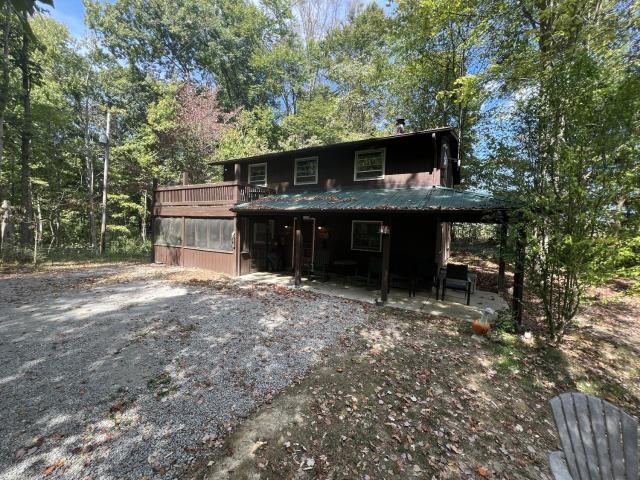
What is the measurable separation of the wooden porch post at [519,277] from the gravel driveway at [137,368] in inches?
131

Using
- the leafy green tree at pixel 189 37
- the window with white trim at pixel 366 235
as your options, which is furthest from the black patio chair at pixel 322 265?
the leafy green tree at pixel 189 37

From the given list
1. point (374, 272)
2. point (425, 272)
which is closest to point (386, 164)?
point (374, 272)

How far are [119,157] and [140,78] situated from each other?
8.58 m

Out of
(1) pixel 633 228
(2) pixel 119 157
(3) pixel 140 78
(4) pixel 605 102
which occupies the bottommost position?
(1) pixel 633 228

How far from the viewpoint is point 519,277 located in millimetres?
5879

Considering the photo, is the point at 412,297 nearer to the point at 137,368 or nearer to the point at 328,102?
the point at 137,368

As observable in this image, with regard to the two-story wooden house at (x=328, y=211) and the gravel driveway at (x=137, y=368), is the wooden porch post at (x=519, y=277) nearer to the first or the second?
the two-story wooden house at (x=328, y=211)

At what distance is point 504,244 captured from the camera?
6.00 meters

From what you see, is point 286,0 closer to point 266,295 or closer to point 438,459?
point 266,295

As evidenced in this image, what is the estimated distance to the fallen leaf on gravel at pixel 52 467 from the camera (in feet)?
7.76

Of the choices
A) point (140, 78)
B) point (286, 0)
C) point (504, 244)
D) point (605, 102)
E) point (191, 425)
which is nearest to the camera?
point (191, 425)

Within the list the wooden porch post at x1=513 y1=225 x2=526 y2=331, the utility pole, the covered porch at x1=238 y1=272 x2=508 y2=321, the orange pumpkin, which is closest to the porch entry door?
the covered porch at x1=238 y1=272 x2=508 y2=321

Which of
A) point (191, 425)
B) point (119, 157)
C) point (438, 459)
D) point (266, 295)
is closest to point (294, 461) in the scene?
point (191, 425)

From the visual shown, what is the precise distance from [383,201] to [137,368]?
696 cm
